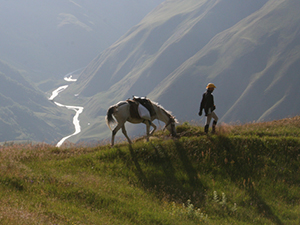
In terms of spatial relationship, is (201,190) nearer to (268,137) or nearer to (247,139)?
(247,139)

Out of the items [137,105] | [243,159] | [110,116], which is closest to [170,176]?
[243,159]

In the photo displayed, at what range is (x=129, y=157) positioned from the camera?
14297 mm

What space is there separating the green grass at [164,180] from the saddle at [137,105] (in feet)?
5.19

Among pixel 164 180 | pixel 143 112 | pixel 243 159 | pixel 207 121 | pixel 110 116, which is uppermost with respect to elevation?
pixel 143 112

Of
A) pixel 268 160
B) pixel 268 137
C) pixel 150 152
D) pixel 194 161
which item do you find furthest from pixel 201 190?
pixel 268 137

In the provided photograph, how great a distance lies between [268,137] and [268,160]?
172cm

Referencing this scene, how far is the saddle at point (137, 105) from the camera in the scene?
1559cm

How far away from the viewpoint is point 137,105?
51.7 ft

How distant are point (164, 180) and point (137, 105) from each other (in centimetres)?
472

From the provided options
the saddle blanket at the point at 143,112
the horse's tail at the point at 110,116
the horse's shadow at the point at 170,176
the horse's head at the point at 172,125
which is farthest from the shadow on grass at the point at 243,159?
the horse's tail at the point at 110,116

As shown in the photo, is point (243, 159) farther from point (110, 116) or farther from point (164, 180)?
point (110, 116)

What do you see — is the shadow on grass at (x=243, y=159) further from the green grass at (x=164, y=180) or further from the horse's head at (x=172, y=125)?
the horse's head at (x=172, y=125)

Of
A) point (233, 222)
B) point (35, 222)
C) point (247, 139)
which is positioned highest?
point (247, 139)

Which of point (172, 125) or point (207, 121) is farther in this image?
point (172, 125)
